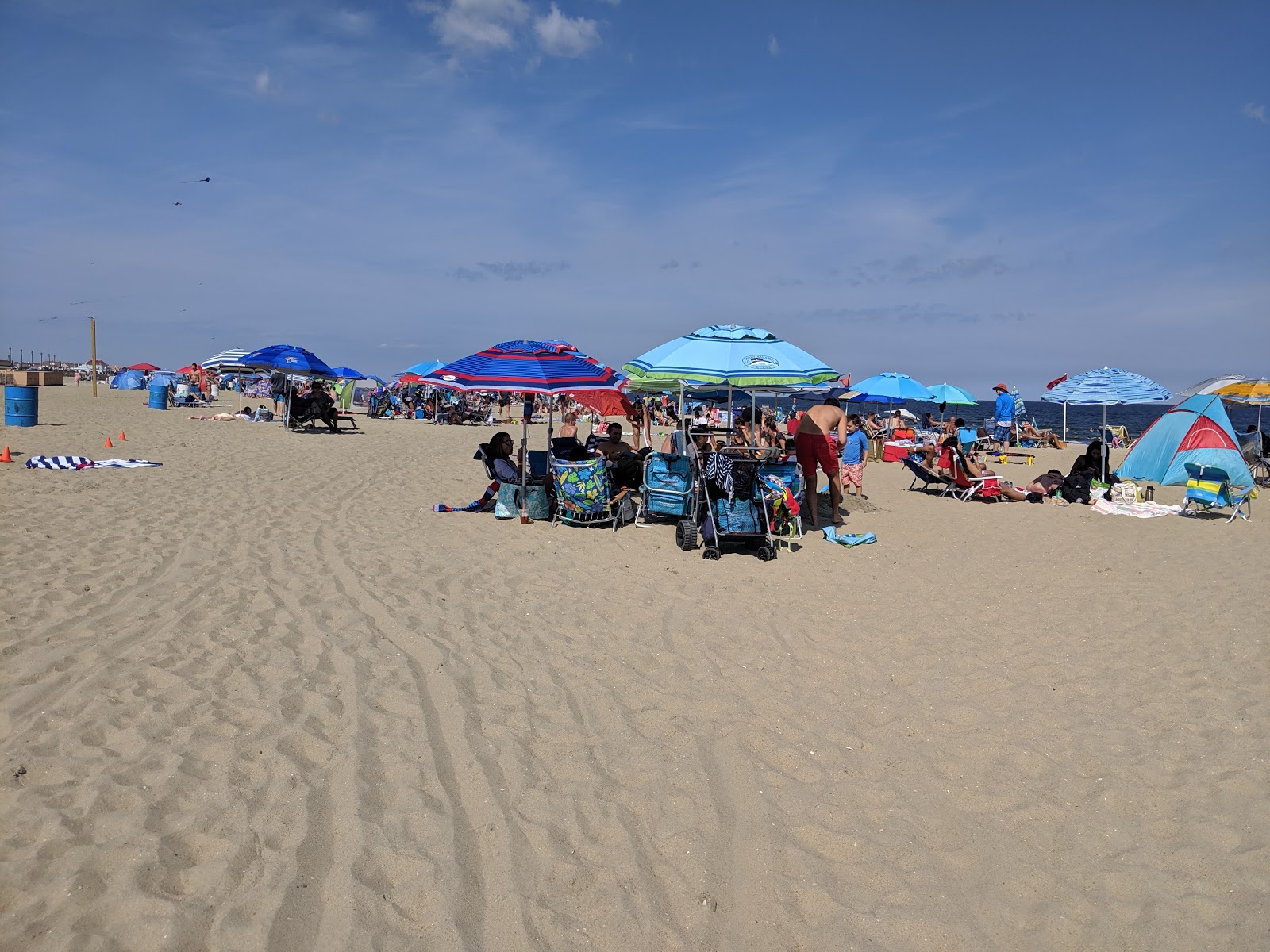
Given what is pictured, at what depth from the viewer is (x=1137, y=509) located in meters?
10.8

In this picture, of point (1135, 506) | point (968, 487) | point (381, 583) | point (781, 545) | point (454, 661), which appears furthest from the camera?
point (968, 487)

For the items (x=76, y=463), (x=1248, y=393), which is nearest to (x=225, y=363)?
(x=76, y=463)

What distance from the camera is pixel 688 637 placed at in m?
5.15

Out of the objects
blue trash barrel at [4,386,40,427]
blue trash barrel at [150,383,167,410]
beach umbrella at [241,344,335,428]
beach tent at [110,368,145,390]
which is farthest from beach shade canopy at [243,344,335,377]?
beach tent at [110,368,145,390]

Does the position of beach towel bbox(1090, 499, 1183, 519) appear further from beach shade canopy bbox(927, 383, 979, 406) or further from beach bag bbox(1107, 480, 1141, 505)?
beach shade canopy bbox(927, 383, 979, 406)

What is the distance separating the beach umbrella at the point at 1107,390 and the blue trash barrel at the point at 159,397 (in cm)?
2466

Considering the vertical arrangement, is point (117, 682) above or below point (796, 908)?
above

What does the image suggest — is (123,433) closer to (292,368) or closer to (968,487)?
(292,368)

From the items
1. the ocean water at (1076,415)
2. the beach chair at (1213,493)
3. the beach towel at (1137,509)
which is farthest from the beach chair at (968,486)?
the ocean water at (1076,415)

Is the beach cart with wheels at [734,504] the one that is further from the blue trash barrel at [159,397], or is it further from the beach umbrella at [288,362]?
the blue trash barrel at [159,397]

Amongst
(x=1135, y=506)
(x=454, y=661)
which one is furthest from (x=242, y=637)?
(x=1135, y=506)

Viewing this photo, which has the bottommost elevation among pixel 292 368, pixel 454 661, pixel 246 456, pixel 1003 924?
pixel 1003 924

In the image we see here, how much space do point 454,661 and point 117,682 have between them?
1.54 meters

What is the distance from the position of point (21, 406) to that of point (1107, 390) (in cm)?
2136
